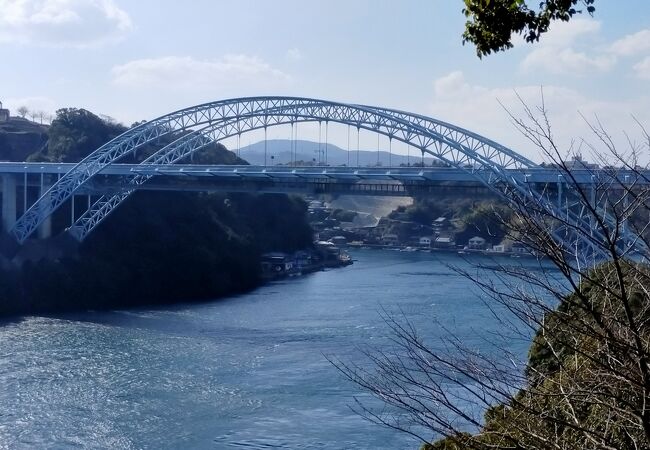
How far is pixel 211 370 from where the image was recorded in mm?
12812

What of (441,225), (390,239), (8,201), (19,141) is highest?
(19,141)

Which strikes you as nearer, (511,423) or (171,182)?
(511,423)

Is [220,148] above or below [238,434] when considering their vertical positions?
above

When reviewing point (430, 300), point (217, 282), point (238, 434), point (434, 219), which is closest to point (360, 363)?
point (238, 434)

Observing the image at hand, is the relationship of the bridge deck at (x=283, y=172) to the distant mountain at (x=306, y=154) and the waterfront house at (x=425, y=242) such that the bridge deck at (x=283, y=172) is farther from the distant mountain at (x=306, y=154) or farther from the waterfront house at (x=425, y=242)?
the distant mountain at (x=306, y=154)

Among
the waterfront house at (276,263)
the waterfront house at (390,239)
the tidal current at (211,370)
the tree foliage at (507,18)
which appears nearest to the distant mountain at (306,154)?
the waterfront house at (390,239)

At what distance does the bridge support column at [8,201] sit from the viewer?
21375mm

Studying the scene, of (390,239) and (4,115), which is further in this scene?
(390,239)

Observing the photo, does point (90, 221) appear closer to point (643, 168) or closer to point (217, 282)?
point (217, 282)

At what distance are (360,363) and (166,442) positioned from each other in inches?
145

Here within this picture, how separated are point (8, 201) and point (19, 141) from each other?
19.3 ft

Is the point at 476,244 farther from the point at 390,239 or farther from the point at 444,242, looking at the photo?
the point at 390,239

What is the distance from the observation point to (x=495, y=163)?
17.1 metres

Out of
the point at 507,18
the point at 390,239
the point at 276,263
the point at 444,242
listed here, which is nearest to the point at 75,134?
the point at 276,263
